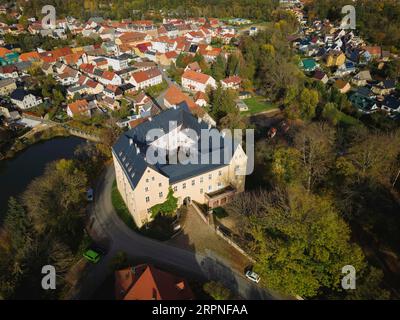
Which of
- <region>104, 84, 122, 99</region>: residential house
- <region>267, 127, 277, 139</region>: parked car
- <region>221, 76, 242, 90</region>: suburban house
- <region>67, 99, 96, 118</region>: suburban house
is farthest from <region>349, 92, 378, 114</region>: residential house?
<region>67, 99, 96, 118</region>: suburban house

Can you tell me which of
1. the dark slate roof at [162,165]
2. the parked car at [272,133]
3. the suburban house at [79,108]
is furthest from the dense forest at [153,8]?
the dark slate roof at [162,165]

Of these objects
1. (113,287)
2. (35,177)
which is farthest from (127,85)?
(113,287)

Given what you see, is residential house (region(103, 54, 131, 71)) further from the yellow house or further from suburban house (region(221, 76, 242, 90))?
the yellow house

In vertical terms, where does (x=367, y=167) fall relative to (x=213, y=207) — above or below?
above

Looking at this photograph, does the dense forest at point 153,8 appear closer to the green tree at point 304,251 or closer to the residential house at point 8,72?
the residential house at point 8,72

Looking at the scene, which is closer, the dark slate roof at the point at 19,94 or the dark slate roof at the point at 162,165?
the dark slate roof at the point at 162,165

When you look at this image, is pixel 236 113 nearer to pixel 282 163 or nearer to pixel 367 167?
pixel 282 163
